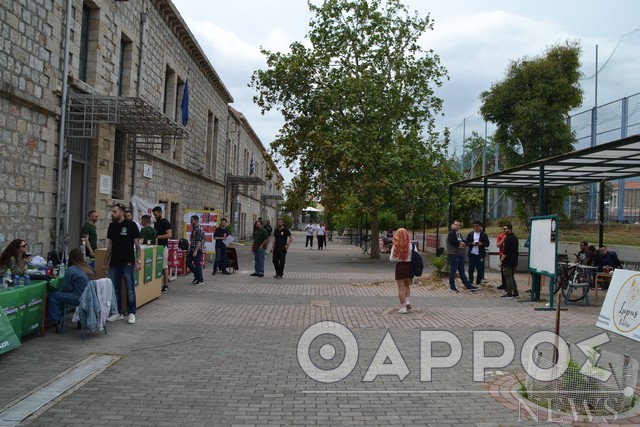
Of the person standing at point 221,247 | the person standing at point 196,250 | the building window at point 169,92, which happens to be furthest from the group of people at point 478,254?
the building window at point 169,92

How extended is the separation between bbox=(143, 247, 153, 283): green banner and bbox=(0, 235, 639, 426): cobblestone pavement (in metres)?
0.56

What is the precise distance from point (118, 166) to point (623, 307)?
13.5m

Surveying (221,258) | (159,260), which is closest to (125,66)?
(221,258)

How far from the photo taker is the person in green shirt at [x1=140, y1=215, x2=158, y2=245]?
11586mm

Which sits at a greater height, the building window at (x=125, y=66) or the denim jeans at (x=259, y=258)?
the building window at (x=125, y=66)

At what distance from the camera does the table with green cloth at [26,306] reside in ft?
20.4

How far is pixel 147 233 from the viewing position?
1166 centimetres

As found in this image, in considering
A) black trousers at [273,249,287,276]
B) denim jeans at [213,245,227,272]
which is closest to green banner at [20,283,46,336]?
black trousers at [273,249,287,276]

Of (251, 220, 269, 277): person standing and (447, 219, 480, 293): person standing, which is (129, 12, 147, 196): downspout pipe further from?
(447, 219, 480, 293): person standing

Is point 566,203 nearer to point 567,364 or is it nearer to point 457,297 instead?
point 457,297

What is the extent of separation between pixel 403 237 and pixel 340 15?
55.1ft

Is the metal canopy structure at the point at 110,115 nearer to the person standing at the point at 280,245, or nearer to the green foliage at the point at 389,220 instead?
the person standing at the point at 280,245

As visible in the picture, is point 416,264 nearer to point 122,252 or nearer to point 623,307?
point 623,307

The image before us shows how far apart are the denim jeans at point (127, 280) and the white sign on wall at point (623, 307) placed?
22.3 ft
